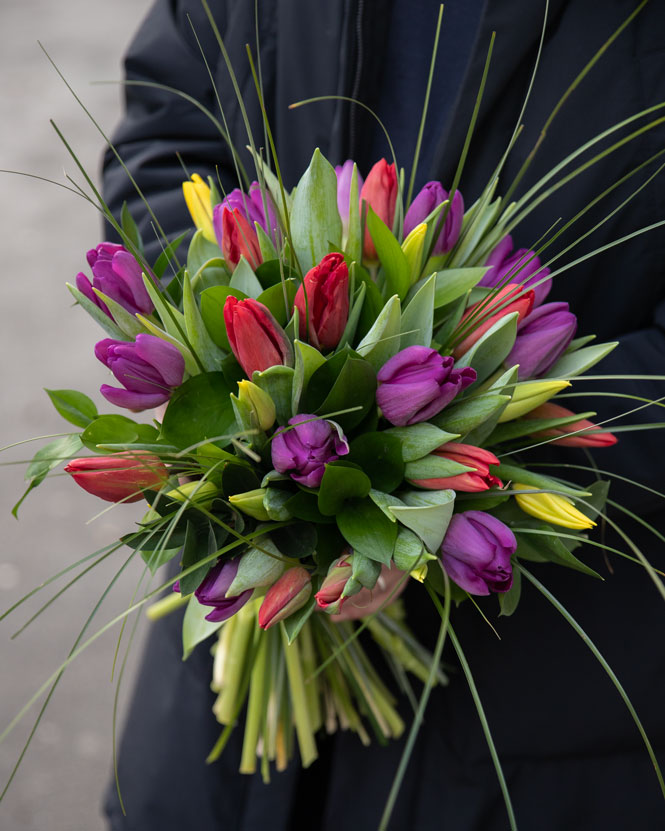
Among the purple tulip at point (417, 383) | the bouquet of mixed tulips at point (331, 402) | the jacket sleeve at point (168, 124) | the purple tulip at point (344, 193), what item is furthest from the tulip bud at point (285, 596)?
the jacket sleeve at point (168, 124)

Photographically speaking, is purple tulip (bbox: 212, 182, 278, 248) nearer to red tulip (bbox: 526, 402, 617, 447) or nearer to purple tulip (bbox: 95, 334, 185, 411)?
purple tulip (bbox: 95, 334, 185, 411)

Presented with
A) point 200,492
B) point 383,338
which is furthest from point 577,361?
point 200,492

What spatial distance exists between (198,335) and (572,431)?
24 centimetres

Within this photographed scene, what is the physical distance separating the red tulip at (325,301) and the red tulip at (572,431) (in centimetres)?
15

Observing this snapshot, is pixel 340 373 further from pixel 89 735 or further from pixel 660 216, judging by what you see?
pixel 89 735

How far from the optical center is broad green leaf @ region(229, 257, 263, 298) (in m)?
0.46

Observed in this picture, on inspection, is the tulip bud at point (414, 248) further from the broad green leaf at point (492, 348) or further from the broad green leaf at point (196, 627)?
the broad green leaf at point (196, 627)

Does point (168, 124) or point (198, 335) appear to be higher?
point (168, 124)

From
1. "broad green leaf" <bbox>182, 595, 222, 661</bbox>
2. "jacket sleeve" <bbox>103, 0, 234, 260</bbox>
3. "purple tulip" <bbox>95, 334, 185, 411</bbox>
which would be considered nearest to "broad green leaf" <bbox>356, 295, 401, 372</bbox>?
"purple tulip" <bbox>95, 334, 185, 411</bbox>

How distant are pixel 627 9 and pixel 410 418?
40 cm

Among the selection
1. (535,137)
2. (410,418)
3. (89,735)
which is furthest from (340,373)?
(89,735)

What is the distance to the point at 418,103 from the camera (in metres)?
0.69

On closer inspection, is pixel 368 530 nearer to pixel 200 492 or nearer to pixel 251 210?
pixel 200 492

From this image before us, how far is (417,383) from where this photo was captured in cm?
41
